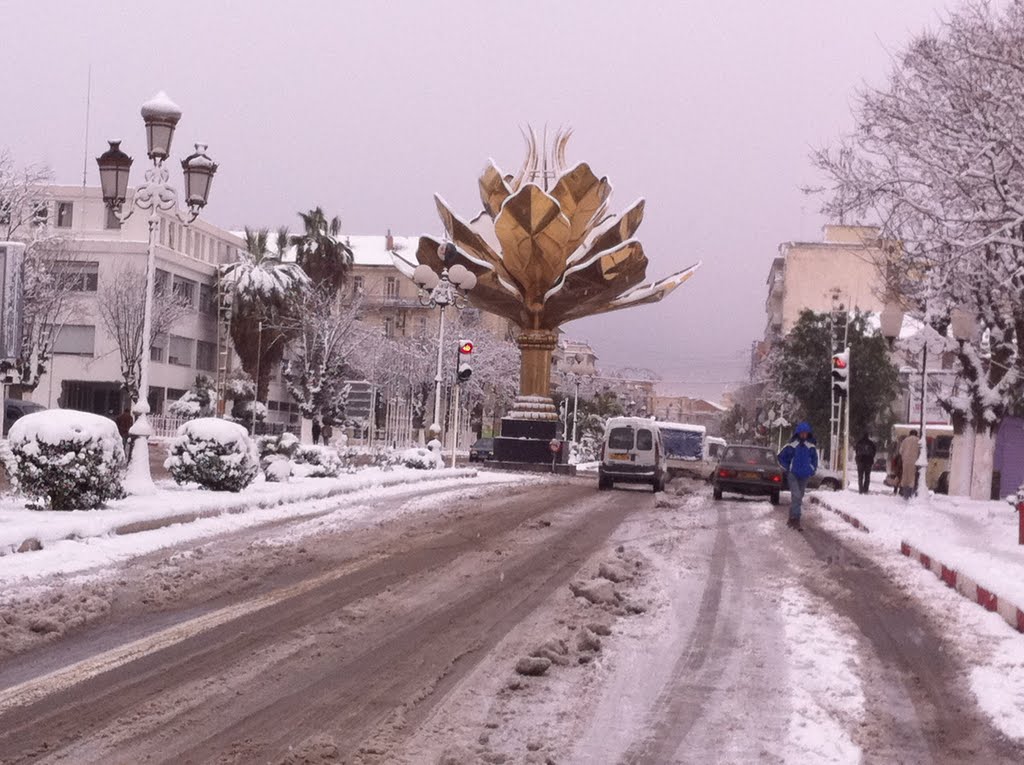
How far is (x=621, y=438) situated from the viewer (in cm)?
3381

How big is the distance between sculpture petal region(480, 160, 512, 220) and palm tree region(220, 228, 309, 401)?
Result: 18.8 metres

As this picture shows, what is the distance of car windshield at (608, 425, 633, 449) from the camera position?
110ft

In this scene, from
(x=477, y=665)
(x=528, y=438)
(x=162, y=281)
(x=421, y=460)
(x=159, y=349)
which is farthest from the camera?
(x=159, y=349)

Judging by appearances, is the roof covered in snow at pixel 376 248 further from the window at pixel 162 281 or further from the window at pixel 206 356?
the window at pixel 162 281

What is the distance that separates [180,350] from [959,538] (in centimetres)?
5647

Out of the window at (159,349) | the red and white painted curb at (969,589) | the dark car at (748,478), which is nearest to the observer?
the red and white painted curb at (969,589)

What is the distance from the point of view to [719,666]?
7.70 meters

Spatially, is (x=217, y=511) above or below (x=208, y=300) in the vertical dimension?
below

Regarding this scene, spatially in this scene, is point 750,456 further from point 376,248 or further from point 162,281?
point 376,248

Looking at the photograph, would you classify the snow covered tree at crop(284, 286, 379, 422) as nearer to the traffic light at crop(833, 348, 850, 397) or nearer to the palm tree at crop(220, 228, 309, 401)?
the palm tree at crop(220, 228, 309, 401)

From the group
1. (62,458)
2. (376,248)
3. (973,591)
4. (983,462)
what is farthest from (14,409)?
(376,248)

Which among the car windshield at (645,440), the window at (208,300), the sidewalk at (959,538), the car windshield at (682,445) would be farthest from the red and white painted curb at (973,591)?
the window at (208,300)

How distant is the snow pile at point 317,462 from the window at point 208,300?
149 feet

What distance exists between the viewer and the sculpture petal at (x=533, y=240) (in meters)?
46.3
